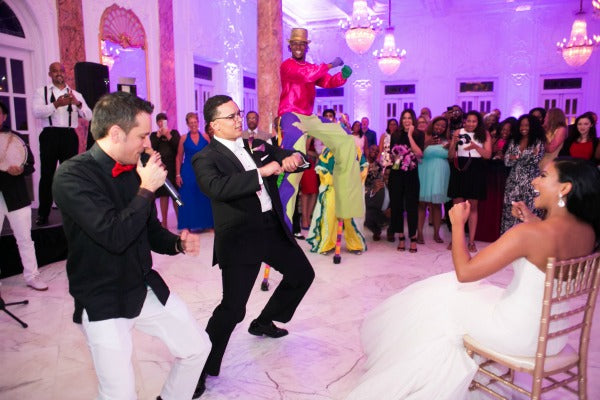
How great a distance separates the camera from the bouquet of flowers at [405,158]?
557 cm

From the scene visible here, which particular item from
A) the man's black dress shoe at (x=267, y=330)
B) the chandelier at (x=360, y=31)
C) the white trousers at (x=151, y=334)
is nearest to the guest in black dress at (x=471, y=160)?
the man's black dress shoe at (x=267, y=330)

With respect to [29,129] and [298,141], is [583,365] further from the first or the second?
[29,129]

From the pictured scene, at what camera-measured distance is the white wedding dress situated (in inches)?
75.7

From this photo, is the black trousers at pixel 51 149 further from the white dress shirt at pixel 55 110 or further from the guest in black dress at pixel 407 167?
the guest in black dress at pixel 407 167

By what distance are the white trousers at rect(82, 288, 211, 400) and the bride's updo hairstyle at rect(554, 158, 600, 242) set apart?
1665mm

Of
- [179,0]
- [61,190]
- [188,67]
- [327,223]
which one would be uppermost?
[179,0]

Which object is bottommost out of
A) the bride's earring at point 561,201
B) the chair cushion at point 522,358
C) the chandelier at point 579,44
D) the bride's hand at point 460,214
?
the chair cushion at point 522,358

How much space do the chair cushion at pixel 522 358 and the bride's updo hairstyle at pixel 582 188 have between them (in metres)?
0.63

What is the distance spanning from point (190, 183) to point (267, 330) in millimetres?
3773

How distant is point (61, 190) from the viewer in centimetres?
158

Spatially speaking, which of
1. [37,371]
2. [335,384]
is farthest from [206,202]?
[335,384]

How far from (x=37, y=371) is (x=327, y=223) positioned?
348 cm

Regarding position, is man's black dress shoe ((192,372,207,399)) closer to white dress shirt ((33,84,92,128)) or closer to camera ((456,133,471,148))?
white dress shirt ((33,84,92,128))

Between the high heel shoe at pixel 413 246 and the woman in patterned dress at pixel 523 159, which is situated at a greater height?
the woman in patterned dress at pixel 523 159
